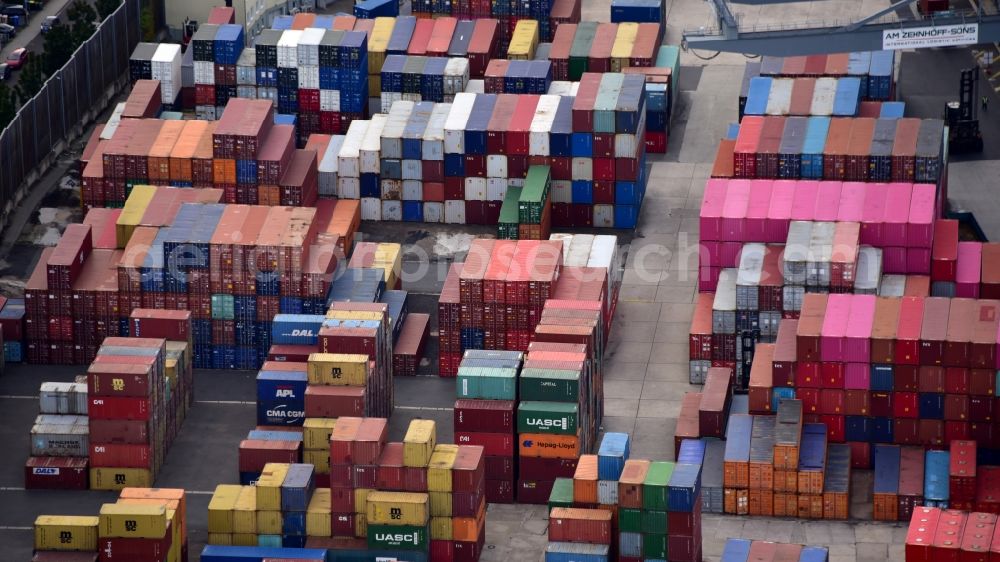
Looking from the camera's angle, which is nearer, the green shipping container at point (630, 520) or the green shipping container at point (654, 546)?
the green shipping container at point (630, 520)

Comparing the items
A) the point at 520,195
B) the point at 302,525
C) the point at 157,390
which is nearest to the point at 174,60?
the point at 520,195

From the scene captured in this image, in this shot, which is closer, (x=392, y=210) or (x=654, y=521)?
(x=654, y=521)

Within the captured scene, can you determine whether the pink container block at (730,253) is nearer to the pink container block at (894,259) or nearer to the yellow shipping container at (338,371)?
the pink container block at (894,259)

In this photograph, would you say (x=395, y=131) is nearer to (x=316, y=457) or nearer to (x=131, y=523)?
(x=316, y=457)

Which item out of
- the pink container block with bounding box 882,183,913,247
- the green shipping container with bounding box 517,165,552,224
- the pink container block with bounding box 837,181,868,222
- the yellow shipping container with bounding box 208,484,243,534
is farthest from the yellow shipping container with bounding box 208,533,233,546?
the pink container block with bounding box 882,183,913,247

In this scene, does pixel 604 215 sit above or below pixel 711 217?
below

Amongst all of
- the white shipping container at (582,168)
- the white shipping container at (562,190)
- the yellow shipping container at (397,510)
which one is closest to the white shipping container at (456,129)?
the white shipping container at (562,190)

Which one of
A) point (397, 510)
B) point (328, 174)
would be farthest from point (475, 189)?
point (397, 510)
